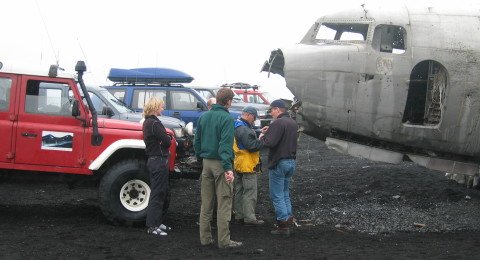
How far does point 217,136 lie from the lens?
296 inches

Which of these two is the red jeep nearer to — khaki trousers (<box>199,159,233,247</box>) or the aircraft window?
khaki trousers (<box>199,159,233,247</box>)

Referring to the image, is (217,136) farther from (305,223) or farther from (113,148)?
(305,223)

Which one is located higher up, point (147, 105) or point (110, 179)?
point (147, 105)

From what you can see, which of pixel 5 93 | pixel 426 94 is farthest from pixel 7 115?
pixel 426 94

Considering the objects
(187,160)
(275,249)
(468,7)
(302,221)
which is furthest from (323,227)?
(468,7)

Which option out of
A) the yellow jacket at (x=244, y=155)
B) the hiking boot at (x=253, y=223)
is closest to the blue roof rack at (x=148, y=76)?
the yellow jacket at (x=244, y=155)

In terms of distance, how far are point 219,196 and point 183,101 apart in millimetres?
8906

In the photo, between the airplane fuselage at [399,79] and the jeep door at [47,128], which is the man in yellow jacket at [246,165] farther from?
the jeep door at [47,128]

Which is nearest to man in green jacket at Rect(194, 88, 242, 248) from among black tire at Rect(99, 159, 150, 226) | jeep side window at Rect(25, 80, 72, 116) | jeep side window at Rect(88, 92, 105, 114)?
black tire at Rect(99, 159, 150, 226)

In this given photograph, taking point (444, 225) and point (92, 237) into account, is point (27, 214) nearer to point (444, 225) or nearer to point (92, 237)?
point (92, 237)

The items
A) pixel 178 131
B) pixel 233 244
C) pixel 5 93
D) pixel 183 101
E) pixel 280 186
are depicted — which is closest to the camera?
pixel 233 244

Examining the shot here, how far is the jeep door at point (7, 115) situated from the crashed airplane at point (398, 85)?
4.34 metres

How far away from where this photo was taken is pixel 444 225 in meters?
9.57

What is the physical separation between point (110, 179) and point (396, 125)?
4.57 m
